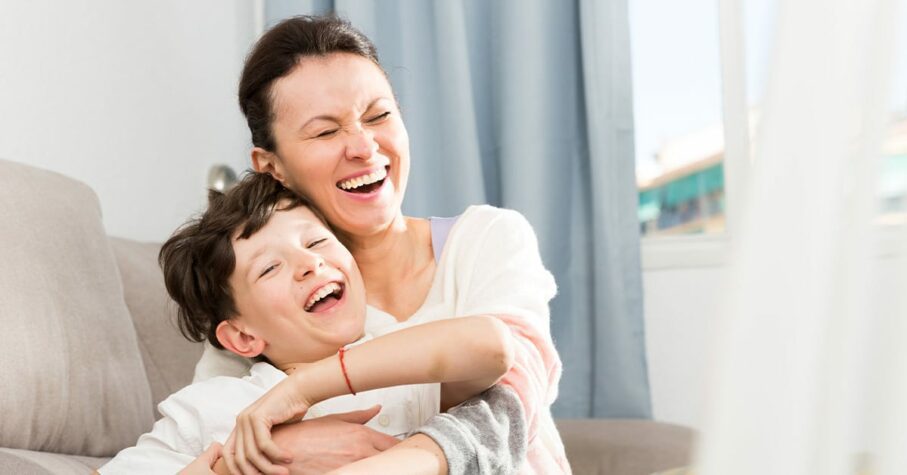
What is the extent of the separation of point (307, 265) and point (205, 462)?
11.1 inches

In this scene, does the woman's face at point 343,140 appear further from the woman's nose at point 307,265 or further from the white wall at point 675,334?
the white wall at point 675,334

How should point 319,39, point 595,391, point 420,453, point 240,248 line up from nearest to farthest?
point 420,453, point 240,248, point 319,39, point 595,391

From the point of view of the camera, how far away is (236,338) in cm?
137

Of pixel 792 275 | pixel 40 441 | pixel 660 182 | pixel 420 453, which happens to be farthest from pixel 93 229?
pixel 660 182

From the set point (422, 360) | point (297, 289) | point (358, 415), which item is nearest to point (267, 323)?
point (297, 289)

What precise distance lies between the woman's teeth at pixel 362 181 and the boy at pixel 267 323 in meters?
0.06

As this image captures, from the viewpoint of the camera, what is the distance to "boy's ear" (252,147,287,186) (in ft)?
4.88

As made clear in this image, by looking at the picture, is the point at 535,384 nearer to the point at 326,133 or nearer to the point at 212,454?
the point at 212,454

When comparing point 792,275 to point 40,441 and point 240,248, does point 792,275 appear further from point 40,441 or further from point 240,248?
point 40,441

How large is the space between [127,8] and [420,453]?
77.3 inches

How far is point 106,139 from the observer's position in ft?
8.05

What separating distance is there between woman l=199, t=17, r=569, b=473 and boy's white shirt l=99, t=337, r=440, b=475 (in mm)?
133

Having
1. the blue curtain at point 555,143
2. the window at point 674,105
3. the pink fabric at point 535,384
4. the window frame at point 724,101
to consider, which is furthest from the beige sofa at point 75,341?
the window at point 674,105

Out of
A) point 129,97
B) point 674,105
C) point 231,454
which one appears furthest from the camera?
point 674,105
